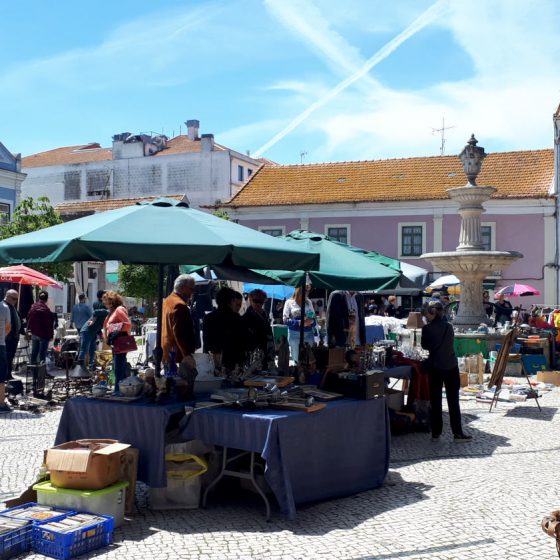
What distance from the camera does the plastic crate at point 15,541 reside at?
471 centimetres

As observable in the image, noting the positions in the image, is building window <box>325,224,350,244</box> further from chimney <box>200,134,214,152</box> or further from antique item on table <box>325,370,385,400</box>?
antique item on table <box>325,370,385,400</box>

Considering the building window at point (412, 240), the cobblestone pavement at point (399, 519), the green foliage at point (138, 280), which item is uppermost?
the building window at point (412, 240)

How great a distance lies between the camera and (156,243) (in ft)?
19.3

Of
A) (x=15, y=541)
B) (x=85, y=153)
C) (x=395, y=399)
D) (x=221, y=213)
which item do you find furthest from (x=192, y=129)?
(x=15, y=541)

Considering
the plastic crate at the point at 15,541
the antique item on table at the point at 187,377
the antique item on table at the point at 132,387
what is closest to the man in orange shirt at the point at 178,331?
the antique item on table at the point at 187,377

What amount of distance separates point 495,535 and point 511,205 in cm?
3053

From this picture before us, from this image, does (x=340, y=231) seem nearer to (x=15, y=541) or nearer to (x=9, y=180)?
(x=9, y=180)

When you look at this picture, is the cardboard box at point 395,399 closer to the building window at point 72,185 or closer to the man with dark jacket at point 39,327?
the man with dark jacket at point 39,327

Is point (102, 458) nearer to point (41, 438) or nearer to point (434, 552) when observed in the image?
point (434, 552)

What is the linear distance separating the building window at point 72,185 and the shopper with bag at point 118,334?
50483 millimetres

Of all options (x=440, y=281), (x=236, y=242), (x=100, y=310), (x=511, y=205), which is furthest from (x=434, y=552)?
(x=511, y=205)

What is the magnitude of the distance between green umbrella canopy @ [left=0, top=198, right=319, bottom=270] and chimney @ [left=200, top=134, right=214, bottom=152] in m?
49.5

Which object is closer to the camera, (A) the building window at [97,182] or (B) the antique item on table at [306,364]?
(B) the antique item on table at [306,364]

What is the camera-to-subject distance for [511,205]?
34031mm
